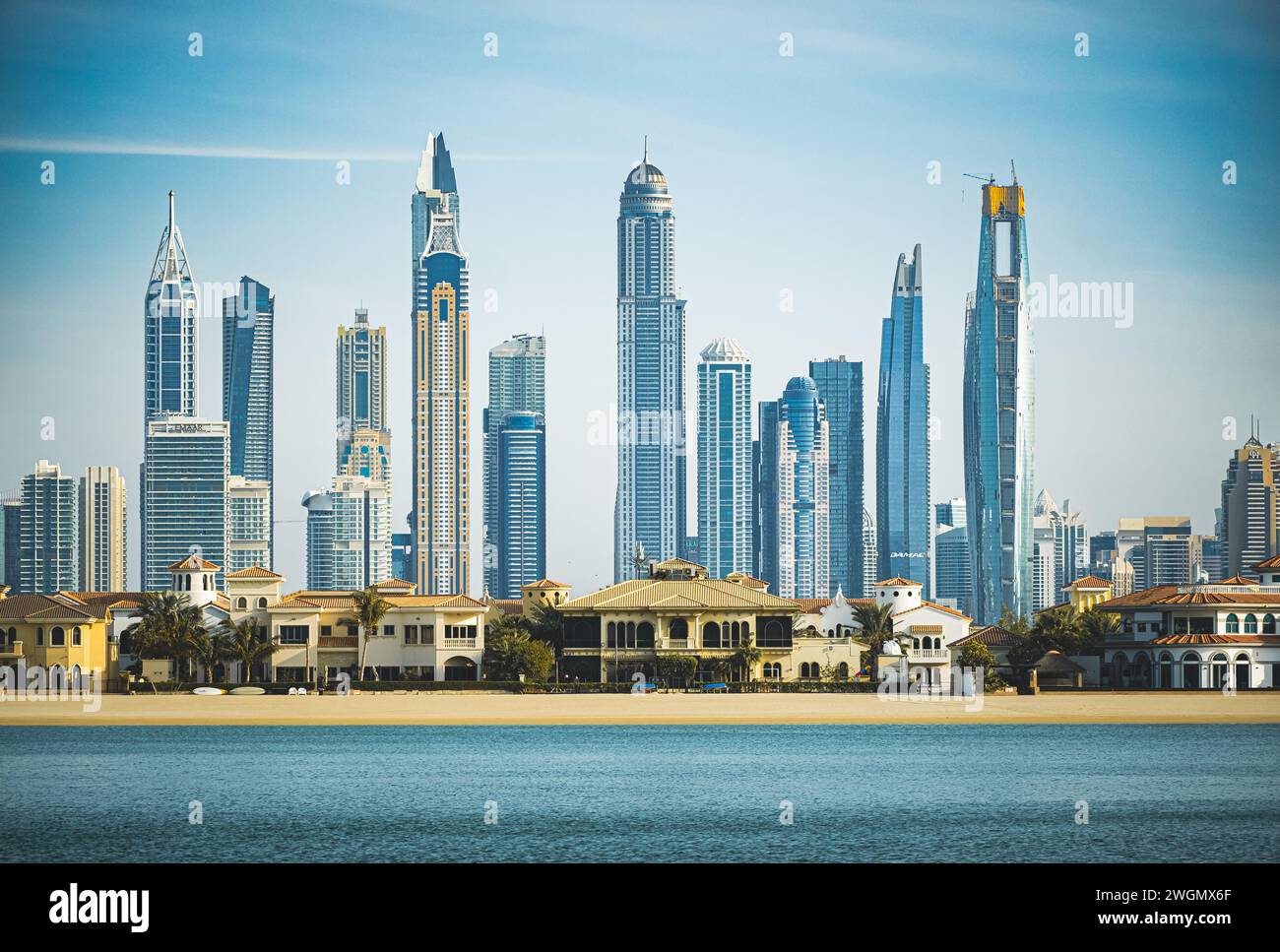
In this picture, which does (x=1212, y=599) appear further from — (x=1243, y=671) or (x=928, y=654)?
(x=928, y=654)

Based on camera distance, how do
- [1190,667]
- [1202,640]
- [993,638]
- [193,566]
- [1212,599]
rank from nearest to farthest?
1. [1202,640]
2. [1190,667]
3. [1212,599]
4. [193,566]
5. [993,638]

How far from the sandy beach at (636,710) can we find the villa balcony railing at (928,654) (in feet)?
26.2

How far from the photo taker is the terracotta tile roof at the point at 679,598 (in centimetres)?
10850

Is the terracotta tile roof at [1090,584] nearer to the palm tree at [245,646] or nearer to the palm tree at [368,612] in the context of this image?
the palm tree at [368,612]

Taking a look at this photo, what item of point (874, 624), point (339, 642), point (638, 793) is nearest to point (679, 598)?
point (874, 624)

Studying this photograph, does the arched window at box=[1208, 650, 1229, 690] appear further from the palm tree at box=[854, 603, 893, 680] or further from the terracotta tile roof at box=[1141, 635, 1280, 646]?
the palm tree at box=[854, 603, 893, 680]

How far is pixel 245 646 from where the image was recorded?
105125 mm

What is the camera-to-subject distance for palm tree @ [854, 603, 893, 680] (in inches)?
4336

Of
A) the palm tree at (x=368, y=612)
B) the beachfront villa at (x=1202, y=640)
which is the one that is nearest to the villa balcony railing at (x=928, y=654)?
the beachfront villa at (x=1202, y=640)

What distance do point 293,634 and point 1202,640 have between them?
50.5 meters

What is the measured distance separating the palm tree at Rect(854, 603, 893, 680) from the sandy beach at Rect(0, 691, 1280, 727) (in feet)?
27.7
